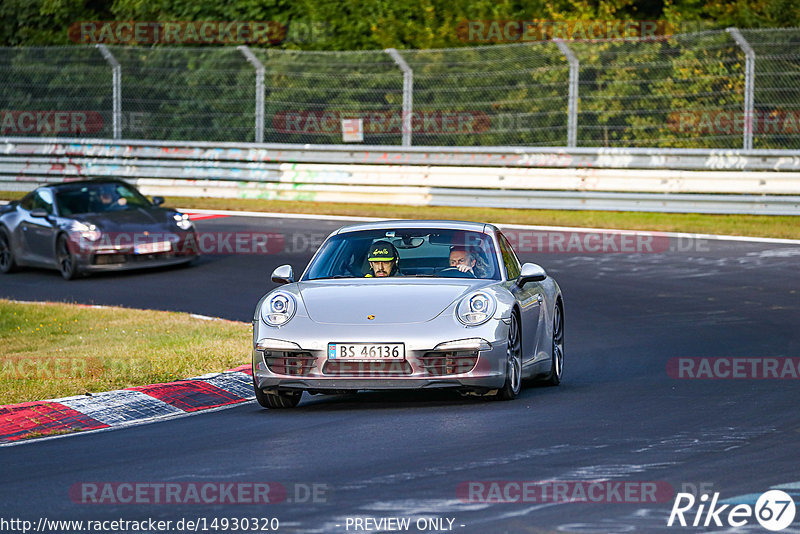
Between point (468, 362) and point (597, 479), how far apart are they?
2.40 metres

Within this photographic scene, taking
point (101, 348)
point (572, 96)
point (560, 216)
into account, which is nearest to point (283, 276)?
point (101, 348)

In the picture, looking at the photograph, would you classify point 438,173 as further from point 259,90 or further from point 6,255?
point 6,255

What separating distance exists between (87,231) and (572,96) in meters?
8.71

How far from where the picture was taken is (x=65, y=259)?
19.3m

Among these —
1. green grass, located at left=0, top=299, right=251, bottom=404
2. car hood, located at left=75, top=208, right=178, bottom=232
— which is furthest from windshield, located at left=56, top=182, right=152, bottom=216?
green grass, located at left=0, top=299, right=251, bottom=404

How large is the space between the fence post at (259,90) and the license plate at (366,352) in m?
18.3

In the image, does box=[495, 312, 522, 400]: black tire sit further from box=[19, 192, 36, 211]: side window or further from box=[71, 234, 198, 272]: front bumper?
box=[19, 192, 36, 211]: side window

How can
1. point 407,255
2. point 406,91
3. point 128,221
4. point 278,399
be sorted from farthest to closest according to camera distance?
point 406,91 < point 128,221 < point 407,255 < point 278,399

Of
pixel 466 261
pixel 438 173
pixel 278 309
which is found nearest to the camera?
pixel 278 309

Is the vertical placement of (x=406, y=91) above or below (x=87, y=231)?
above

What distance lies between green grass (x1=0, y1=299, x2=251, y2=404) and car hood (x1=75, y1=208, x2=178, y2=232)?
2709 mm

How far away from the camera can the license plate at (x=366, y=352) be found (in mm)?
8836

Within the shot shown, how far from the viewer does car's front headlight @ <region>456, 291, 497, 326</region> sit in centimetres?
905

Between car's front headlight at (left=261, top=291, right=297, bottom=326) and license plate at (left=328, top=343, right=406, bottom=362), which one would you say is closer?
license plate at (left=328, top=343, right=406, bottom=362)
